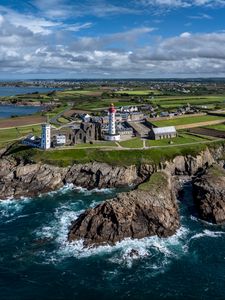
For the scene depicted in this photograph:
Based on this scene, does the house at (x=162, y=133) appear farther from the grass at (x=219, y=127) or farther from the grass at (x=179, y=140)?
the grass at (x=219, y=127)

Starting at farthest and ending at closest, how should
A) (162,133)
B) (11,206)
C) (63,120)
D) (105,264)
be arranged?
(63,120)
(162,133)
(11,206)
(105,264)

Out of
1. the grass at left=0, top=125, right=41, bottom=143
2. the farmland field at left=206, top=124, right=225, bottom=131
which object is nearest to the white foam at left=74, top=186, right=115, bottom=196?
the grass at left=0, top=125, right=41, bottom=143

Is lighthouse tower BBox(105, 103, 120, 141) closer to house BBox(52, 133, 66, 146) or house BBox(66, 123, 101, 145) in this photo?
house BBox(66, 123, 101, 145)

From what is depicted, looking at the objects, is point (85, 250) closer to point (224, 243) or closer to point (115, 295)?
point (115, 295)

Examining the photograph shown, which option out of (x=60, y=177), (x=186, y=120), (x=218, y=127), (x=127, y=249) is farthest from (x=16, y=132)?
(x=127, y=249)

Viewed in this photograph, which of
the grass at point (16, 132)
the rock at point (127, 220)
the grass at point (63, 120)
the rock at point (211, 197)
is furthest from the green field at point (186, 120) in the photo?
the rock at point (127, 220)

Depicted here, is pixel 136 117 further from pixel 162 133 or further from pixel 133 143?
pixel 133 143
